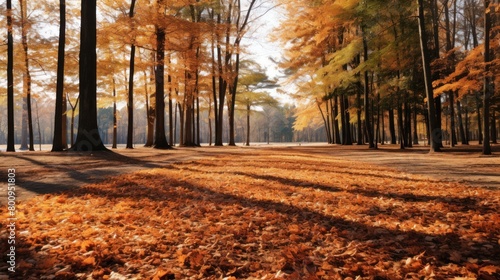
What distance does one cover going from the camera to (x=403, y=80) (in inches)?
625

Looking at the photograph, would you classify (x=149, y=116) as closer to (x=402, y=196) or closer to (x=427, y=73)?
(x=427, y=73)

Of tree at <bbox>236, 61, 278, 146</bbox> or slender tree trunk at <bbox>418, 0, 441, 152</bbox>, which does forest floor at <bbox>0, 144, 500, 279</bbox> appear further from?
tree at <bbox>236, 61, 278, 146</bbox>

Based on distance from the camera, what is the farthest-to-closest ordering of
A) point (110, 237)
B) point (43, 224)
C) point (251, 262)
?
point (43, 224) < point (110, 237) < point (251, 262)

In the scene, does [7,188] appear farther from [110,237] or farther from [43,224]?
[110,237]

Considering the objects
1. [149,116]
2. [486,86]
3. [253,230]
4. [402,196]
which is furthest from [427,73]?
[149,116]

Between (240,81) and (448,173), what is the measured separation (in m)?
23.6

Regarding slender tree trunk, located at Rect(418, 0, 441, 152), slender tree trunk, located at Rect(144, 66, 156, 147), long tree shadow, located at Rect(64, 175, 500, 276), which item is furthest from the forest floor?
slender tree trunk, located at Rect(144, 66, 156, 147)

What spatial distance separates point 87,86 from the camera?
10.4 m

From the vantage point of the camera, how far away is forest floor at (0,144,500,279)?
7.32 ft

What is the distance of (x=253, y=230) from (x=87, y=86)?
32.0 ft

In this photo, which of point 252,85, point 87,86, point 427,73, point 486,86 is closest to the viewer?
point 87,86

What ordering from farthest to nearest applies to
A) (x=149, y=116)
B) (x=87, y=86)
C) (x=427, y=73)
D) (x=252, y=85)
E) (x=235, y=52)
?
(x=252, y=85) < (x=149, y=116) < (x=235, y=52) < (x=427, y=73) < (x=87, y=86)

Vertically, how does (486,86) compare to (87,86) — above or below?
below

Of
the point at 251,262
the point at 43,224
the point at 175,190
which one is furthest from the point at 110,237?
the point at 175,190
